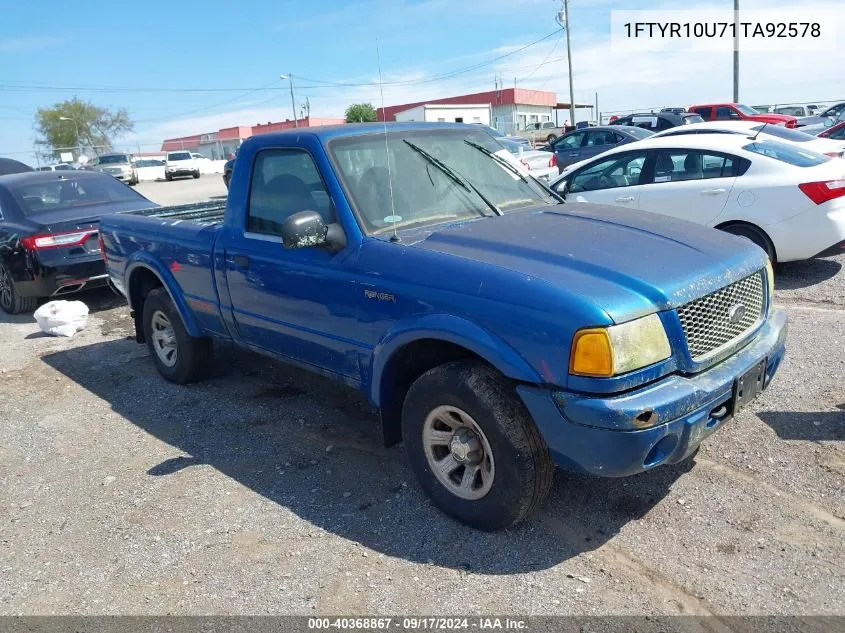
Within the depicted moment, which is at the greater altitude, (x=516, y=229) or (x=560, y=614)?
(x=516, y=229)

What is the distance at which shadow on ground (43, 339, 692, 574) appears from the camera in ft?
11.1

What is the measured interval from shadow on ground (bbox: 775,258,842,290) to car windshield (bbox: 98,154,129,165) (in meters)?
32.7

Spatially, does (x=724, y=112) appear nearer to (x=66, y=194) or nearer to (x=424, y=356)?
(x=66, y=194)

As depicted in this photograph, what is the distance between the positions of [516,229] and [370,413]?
6.25 feet

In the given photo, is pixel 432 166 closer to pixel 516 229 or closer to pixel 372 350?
pixel 516 229

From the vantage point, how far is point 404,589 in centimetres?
310

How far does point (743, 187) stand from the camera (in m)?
7.21

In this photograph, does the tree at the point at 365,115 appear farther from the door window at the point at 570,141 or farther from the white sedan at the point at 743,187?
the door window at the point at 570,141

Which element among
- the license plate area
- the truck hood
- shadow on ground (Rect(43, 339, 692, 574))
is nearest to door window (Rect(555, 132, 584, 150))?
shadow on ground (Rect(43, 339, 692, 574))

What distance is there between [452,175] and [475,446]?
168cm

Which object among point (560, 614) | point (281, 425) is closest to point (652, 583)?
point (560, 614)

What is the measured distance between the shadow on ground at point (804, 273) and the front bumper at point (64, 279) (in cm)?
743

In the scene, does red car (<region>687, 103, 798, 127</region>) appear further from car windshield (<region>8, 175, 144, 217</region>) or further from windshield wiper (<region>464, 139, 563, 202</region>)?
windshield wiper (<region>464, 139, 563, 202</region>)

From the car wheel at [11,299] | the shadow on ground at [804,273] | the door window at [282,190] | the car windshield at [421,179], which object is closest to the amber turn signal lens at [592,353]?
the car windshield at [421,179]
